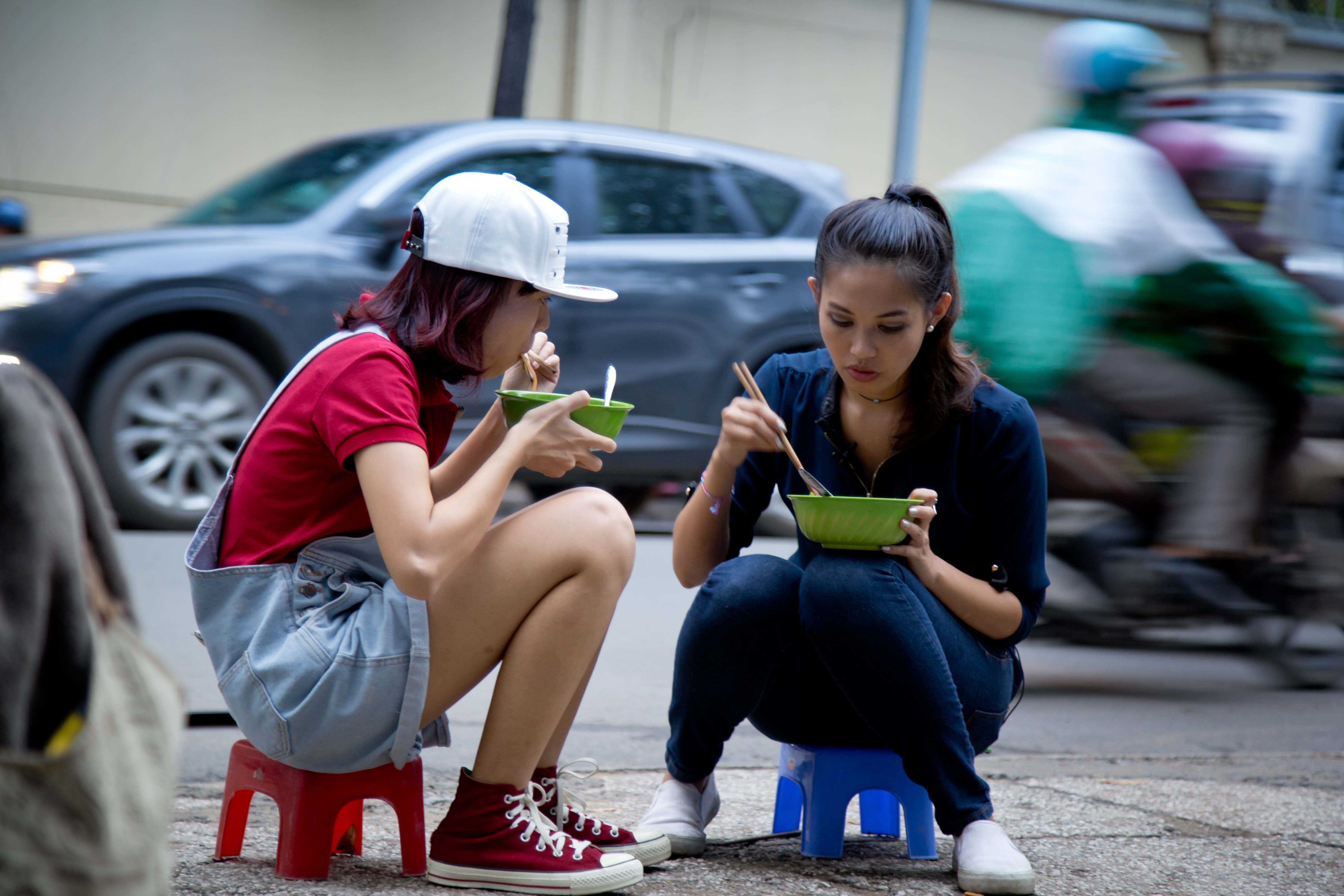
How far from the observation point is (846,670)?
209 centimetres

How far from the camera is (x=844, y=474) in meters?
2.33

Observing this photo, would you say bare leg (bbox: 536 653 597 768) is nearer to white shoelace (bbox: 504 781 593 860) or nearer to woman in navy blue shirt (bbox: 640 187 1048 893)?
white shoelace (bbox: 504 781 593 860)

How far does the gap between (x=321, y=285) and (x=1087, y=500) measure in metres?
3.04

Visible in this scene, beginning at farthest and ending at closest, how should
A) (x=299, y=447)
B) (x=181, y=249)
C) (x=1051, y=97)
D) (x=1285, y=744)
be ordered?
(x=181, y=249) < (x=1051, y=97) < (x=1285, y=744) < (x=299, y=447)

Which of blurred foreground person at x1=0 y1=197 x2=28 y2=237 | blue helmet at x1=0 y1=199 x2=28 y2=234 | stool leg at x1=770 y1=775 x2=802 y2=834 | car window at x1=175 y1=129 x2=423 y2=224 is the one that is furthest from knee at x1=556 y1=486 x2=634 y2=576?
blue helmet at x1=0 y1=199 x2=28 y2=234

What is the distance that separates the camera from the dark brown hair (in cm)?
213

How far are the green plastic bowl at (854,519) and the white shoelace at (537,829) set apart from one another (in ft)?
1.92

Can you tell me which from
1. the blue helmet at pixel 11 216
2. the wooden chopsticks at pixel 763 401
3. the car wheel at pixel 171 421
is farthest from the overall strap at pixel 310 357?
the blue helmet at pixel 11 216

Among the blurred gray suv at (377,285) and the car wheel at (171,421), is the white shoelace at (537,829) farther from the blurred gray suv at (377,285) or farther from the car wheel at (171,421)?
the car wheel at (171,421)

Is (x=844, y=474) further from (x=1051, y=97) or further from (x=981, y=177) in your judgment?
(x=1051, y=97)

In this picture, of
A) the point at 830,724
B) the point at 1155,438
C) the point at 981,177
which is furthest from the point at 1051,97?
the point at 830,724

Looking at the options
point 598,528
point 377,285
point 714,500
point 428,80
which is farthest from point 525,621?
point 428,80

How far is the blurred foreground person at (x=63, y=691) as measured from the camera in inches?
43.7

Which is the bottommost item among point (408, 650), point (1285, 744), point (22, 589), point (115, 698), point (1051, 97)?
point (1285, 744)
